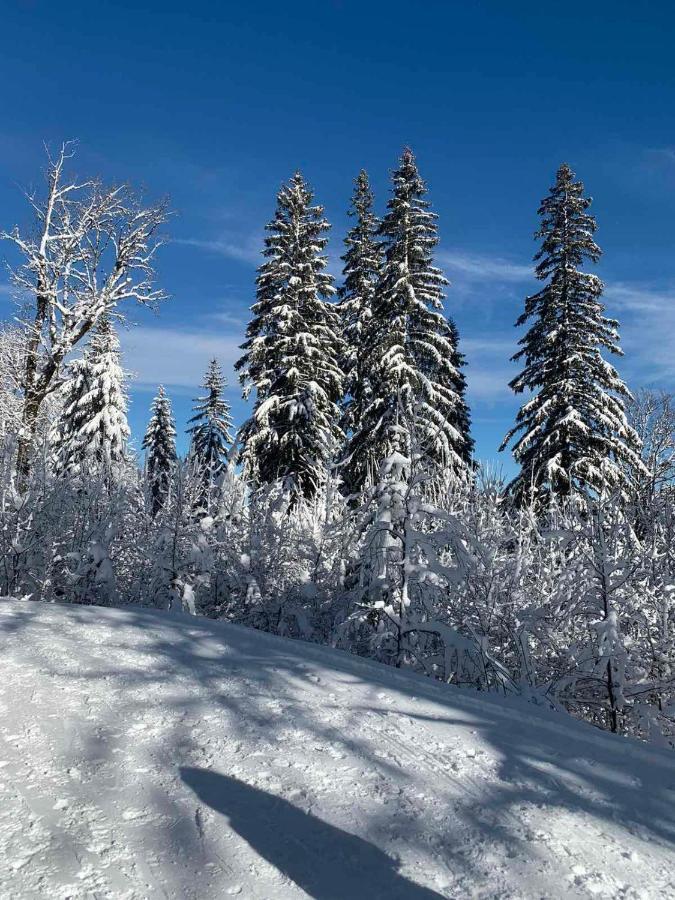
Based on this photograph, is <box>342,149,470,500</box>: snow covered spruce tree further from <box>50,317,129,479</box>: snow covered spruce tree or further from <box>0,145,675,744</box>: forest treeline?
<box>50,317,129,479</box>: snow covered spruce tree

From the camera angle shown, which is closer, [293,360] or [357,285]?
[293,360]

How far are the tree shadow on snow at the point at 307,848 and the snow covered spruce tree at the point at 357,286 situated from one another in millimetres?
18035

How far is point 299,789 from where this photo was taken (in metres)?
2.44

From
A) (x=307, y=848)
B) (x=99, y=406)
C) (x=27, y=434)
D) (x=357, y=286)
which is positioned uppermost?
(x=357, y=286)

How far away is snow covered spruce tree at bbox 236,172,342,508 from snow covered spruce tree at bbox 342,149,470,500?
1369 mm

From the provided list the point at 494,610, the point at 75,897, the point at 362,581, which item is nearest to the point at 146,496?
the point at 362,581

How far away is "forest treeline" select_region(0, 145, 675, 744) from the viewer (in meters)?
6.06

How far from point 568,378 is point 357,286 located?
9937mm

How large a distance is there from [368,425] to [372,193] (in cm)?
1188

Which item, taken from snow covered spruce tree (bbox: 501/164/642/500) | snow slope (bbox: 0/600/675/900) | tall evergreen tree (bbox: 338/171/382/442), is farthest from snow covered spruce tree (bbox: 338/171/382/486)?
snow slope (bbox: 0/600/675/900)

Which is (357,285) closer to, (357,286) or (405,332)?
(357,286)

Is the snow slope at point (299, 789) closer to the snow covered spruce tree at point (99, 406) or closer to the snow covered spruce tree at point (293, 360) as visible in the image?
the snow covered spruce tree at point (293, 360)

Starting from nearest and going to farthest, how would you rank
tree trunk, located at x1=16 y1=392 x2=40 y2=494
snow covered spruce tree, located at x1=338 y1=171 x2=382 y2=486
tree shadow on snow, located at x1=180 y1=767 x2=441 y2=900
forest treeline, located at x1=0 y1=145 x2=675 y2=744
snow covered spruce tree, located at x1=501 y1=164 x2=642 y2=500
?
tree shadow on snow, located at x1=180 y1=767 x2=441 y2=900 < forest treeline, located at x1=0 y1=145 x2=675 y2=744 < tree trunk, located at x1=16 y1=392 x2=40 y2=494 < snow covered spruce tree, located at x1=501 y1=164 x2=642 y2=500 < snow covered spruce tree, located at x1=338 y1=171 x2=382 y2=486

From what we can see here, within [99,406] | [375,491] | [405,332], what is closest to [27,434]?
[375,491]
